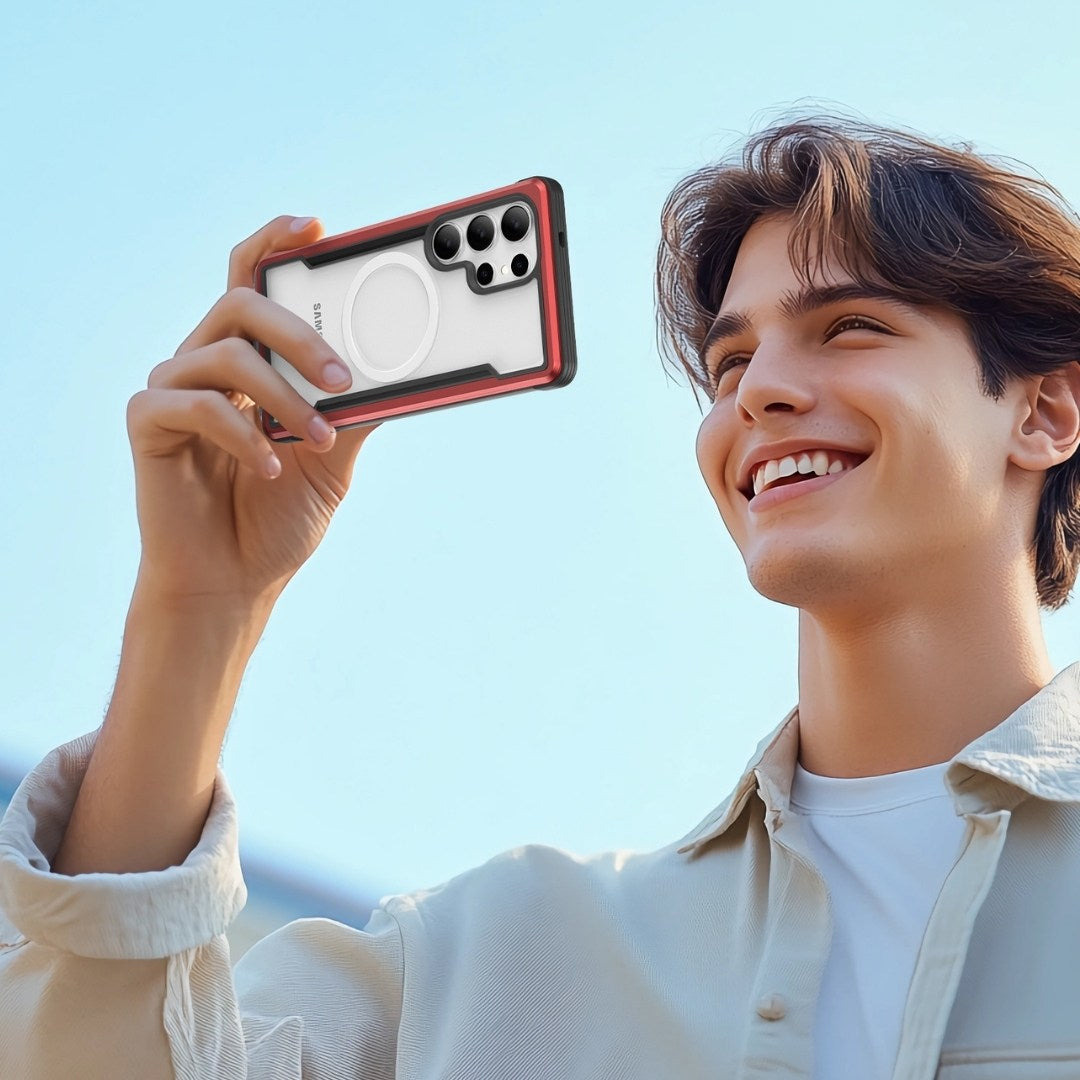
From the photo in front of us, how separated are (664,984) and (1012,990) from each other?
58cm

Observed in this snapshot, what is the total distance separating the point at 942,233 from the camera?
289cm

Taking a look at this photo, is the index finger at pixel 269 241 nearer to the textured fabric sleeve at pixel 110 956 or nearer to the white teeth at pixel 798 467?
the textured fabric sleeve at pixel 110 956

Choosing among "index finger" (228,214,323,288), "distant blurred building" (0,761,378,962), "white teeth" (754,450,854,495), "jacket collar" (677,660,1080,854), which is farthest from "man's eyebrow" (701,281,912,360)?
"distant blurred building" (0,761,378,962)

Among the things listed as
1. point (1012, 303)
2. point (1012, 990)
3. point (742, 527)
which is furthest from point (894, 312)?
point (1012, 990)

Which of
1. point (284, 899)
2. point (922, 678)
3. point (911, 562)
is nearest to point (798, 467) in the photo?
point (911, 562)

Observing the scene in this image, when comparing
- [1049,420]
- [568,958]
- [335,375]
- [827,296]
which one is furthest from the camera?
[1049,420]

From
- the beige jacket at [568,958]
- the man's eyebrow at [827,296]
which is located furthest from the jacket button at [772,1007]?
the man's eyebrow at [827,296]

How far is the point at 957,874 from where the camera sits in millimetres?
2090

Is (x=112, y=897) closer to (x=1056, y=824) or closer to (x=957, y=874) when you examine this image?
(x=957, y=874)

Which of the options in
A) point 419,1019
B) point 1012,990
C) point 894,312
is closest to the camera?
point 1012,990

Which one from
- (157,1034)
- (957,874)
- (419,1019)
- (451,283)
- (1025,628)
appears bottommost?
(419,1019)

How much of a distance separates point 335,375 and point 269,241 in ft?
1.25

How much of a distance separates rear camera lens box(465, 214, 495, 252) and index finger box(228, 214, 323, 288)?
0.33 meters

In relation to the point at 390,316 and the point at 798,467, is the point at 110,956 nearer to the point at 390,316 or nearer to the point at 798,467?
the point at 390,316
